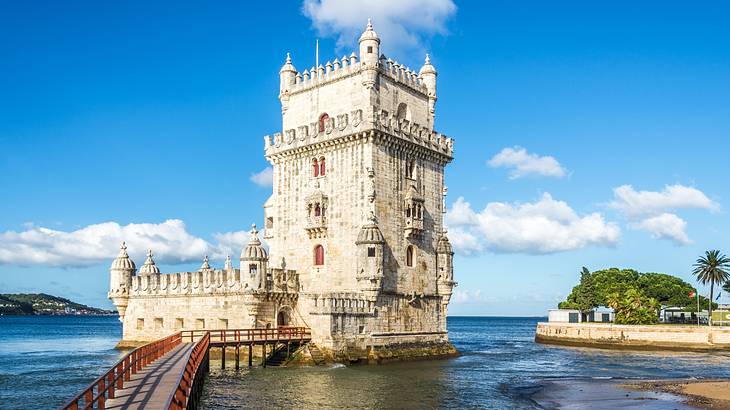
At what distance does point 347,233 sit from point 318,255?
3.15m

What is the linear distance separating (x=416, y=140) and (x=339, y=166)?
637cm

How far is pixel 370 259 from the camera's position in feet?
160

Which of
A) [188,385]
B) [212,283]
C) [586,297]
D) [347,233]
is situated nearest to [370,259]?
[347,233]

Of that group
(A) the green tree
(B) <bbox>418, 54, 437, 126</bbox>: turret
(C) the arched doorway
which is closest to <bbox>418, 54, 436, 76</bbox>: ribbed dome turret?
(B) <bbox>418, 54, 437, 126</bbox>: turret

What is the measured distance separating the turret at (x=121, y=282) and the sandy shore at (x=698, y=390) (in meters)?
38.8

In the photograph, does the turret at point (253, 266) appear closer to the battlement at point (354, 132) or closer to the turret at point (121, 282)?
the battlement at point (354, 132)

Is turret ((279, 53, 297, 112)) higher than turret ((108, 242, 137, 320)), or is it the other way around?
turret ((279, 53, 297, 112))

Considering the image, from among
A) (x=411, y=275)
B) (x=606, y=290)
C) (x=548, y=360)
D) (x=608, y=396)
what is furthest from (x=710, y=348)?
(x=608, y=396)

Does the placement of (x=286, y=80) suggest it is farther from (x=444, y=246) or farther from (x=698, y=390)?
(x=698, y=390)

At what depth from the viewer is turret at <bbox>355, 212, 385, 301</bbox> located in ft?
160

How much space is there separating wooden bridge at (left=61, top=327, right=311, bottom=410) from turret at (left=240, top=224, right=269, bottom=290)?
3.11 meters

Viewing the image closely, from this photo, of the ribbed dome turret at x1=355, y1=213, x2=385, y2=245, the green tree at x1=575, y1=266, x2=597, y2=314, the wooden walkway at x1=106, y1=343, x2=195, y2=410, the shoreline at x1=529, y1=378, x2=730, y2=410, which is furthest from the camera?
the green tree at x1=575, y1=266, x2=597, y2=314

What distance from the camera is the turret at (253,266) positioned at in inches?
1930

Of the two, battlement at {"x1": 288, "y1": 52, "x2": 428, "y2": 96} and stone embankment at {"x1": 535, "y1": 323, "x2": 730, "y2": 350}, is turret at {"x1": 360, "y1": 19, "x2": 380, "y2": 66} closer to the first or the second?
battlement at {"x1": 288, "y1": 52, "x2": 428, "y2": 96}
